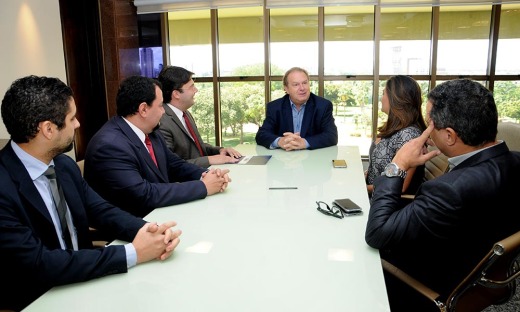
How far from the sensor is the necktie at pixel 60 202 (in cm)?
166

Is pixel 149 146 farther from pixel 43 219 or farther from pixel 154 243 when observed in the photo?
pixel 154 243

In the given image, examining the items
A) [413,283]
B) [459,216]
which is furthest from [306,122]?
[459,216]

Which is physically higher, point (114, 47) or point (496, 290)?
point (114, 47)

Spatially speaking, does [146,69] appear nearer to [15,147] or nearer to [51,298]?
[15,147]

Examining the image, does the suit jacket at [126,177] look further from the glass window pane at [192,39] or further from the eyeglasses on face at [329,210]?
the glass window pane at [192,39]

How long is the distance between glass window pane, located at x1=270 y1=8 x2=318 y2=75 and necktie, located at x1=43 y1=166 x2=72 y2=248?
4.49m

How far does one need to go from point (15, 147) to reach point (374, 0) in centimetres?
486

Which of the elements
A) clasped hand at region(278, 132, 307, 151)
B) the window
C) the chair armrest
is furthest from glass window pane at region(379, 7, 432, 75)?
the chair armrest

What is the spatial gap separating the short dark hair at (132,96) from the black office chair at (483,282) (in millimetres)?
1598

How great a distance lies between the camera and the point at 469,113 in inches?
60.2

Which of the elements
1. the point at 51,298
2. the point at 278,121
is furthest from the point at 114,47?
the point at 51,298

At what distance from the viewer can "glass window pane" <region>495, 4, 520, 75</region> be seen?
17.5ft

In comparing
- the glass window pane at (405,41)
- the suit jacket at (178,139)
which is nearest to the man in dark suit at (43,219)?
the suit jacket at (178,139)

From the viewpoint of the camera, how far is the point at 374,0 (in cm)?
530
